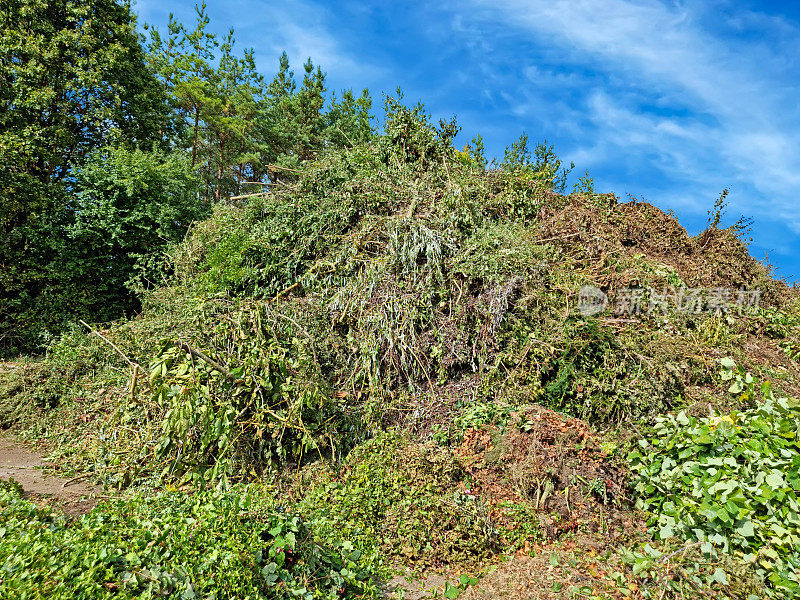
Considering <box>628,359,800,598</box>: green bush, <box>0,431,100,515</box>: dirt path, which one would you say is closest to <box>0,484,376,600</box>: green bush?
<box>0,431,100,515</box>: dirt path

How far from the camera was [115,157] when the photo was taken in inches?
449

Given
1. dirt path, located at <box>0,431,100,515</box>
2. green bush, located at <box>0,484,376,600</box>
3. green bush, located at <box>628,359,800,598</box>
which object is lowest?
dirt path, located at <box>0,431,100,515</box>

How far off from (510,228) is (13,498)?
6687 millimetres

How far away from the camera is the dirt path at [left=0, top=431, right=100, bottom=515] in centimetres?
433

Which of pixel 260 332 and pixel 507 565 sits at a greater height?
pixel 260 332

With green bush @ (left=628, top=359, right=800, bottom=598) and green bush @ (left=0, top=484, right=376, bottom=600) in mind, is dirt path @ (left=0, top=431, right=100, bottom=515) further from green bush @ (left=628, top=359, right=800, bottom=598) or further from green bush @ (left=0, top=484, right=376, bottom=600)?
green bush @ (left=628, top=359, right=800, bottom=598)

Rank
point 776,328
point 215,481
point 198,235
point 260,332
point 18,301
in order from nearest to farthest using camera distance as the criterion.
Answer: point 215,481 < point 260,332 < point 776,328 < point 198,235 < point 18,301

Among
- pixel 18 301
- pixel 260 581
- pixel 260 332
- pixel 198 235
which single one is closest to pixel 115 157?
pixel 18 301

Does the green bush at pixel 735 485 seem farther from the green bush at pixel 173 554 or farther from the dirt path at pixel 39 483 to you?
the dirt path at pixel 39 483

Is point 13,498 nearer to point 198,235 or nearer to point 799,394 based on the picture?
point 198,235

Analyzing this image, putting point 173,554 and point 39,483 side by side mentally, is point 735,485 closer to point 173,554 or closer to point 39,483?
point 173,554

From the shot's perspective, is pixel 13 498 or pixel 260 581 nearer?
pixel 260 581

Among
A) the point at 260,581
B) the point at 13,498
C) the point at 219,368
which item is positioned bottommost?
the point at 13,498

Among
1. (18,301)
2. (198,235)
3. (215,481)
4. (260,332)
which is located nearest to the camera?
(215,481)
